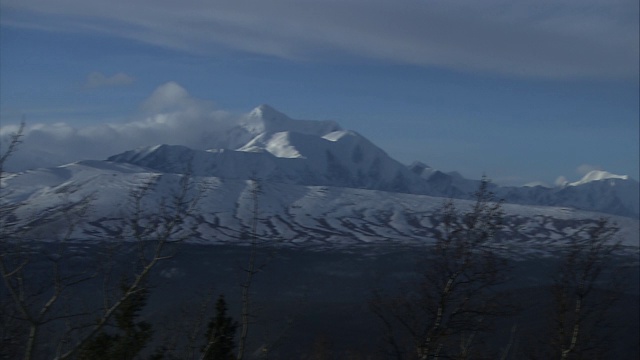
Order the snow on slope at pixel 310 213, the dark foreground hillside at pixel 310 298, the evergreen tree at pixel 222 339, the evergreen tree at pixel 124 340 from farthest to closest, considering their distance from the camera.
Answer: the snow on slope at pixel 310 213 < the dark foreground hillside at pixel 310 298 < the evergreen tree at pixel 222 339 < the evergreen tree at pixel 124 340

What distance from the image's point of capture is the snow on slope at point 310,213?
8319cm

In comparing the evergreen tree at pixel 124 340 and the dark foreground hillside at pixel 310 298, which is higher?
the evergreen tree at pixel 124 340

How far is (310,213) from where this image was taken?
339ft

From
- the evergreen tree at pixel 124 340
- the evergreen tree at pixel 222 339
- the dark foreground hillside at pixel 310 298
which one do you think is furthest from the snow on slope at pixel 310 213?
the evergreen tree at pixel 124 340

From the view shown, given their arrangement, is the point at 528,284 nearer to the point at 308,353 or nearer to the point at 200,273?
the point at 200,273

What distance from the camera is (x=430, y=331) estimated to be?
54.1 ft

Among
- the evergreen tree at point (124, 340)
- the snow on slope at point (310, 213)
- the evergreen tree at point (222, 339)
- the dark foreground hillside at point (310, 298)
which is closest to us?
the evergreen tree at point (124, 340)

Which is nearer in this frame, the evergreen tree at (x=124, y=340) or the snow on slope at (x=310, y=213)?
the evergreen tree at (x=124, y=340)

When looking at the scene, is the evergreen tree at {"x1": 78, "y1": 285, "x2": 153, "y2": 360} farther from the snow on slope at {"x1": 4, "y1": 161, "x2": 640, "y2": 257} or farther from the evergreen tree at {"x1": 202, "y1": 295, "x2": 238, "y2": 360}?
the snow on slope at {"x1": 4, "y1": 161, "x2": 640, "y2": 257}

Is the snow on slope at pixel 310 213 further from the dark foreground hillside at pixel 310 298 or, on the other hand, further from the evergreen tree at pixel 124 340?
the evergreen tree at pixel 124 340

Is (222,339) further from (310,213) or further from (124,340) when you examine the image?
(310,213)

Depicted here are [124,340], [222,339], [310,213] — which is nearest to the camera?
[124,340]

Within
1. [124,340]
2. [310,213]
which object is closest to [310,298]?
[124,340]

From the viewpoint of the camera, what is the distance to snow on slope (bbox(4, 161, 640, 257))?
273 ft
